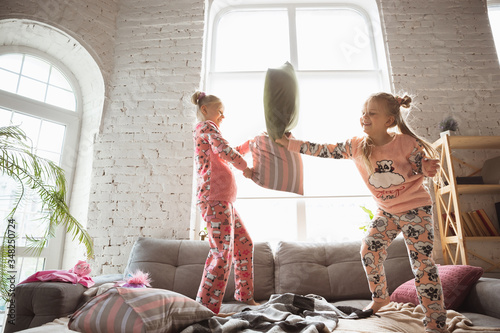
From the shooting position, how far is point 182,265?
2.32 meters

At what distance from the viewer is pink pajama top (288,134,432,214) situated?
5.63 ft

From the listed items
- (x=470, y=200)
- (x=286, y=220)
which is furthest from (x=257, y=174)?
(x=470, y=200)

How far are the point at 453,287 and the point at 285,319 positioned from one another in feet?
3.65

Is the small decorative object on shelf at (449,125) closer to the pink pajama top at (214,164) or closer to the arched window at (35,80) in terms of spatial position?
the pink pajama top at (214,164)

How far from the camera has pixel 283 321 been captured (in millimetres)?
1333

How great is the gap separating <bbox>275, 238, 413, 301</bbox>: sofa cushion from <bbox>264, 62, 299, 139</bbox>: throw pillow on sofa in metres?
0.98

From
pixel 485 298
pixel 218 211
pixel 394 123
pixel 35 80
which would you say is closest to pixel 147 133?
pixel 35 80

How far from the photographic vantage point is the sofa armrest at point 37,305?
158 centimetres

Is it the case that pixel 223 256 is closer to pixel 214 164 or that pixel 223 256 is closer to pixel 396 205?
pixel 214 164

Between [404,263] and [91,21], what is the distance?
3.51 m

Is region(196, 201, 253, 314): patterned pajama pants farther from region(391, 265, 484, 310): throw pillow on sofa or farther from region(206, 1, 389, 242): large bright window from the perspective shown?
region(206, 1, 389, 242): large bright window

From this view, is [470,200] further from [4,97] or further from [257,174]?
[4,97]

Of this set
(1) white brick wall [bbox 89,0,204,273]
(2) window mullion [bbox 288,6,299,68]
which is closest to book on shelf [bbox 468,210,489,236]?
(2) window mullion [bbox 288,6,299,68]

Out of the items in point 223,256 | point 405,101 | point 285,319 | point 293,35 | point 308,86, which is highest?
point 293,35
